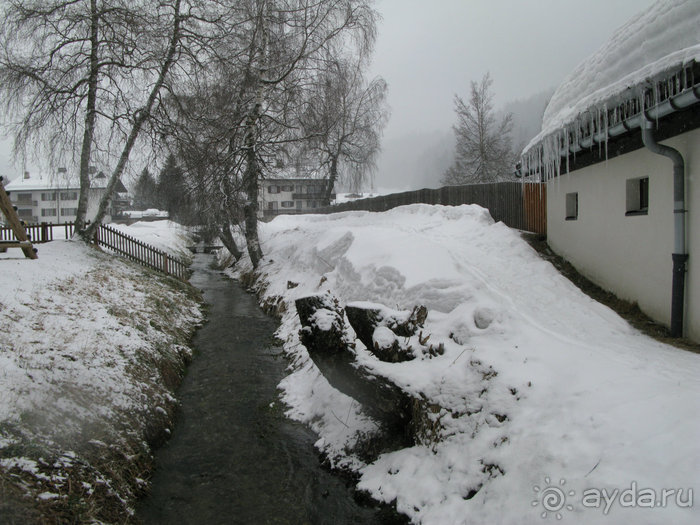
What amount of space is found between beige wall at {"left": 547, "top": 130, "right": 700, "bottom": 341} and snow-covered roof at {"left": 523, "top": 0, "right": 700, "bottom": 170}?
105 centimetres

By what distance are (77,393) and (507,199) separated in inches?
531

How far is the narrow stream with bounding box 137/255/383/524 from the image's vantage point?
4750 mm

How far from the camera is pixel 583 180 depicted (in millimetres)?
9164

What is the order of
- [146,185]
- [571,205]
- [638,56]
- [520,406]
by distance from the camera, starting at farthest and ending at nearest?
1. [146,185]
2. [571,205]
3. [638,56]
4. [520,406]

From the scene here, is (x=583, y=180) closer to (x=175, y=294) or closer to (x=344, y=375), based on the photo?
(x=344, y=375)

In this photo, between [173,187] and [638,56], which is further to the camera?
[173,187]

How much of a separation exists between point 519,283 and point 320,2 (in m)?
13.1

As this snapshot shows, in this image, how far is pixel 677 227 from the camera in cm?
593

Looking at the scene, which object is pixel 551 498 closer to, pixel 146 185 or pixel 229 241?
pixel 146 185

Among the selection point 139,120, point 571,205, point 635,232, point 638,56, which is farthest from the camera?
point 139,120

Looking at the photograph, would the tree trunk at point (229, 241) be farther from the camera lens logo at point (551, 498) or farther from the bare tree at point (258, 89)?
the camera lens logo at point (551, 498)

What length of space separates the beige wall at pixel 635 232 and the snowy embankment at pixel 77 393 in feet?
24.8

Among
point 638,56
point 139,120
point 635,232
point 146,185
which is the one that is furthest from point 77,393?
point 146,185

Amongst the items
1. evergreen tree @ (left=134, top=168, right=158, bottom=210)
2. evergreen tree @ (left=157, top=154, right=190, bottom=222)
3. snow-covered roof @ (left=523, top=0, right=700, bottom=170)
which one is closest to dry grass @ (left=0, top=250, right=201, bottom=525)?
snow-covered roof @ (left=523, top=0, right=700, bottom=170)
